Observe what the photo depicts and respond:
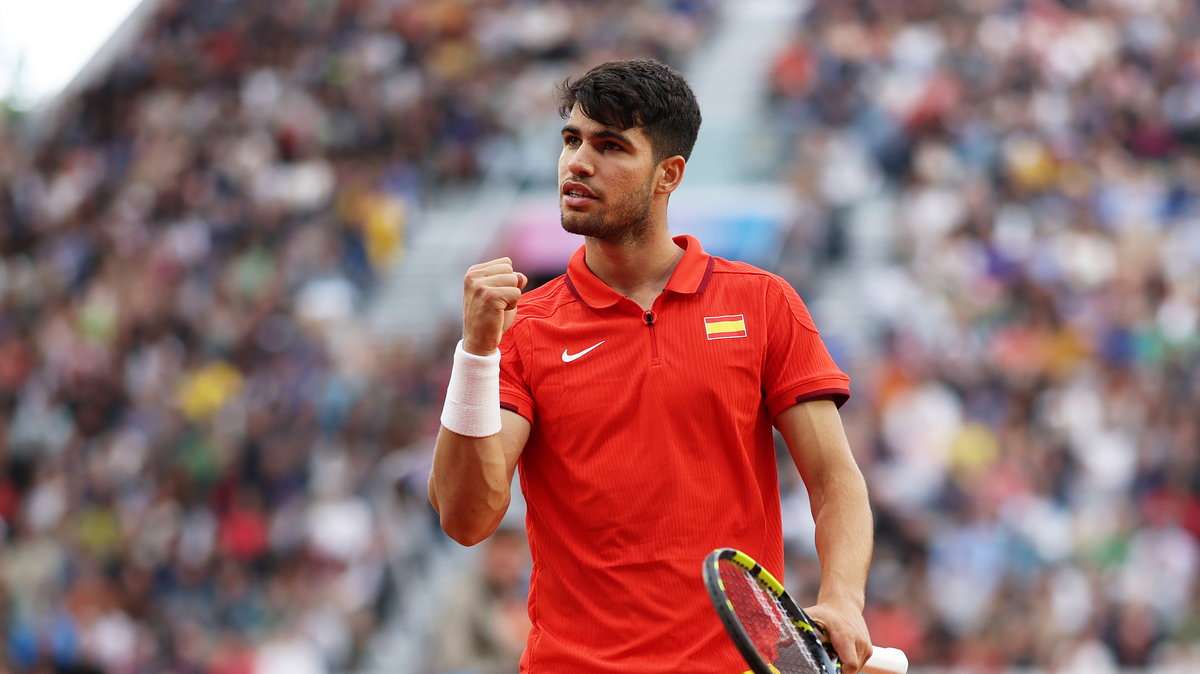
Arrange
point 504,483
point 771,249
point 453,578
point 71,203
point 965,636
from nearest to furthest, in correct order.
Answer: point 504,483 < point 965,636 < point 453,578 < point 771,249 < point 71,203

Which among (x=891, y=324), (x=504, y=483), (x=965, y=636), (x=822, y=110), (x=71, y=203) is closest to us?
(x=504, y=483)

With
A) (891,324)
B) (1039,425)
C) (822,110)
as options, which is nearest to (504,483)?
(1039,425)

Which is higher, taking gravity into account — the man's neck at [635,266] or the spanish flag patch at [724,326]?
the man's neck at [635,266]

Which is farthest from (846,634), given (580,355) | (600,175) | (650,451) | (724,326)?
(600,175)

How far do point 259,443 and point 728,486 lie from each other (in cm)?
1008

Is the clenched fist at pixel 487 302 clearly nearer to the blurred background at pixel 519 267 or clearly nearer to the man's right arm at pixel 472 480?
the man's right arm at pixel 472 480

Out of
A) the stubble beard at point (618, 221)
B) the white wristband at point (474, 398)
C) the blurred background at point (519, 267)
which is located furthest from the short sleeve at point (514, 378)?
the blurred background at point (519, 267)

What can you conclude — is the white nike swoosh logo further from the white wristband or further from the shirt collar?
the white wristband

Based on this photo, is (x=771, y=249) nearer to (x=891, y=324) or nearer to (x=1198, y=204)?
(x=891, y=324)

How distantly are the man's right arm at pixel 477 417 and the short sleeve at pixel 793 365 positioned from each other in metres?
0.60

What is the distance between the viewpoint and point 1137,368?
12.2 meters

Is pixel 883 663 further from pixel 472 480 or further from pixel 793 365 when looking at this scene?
pixel 472 480

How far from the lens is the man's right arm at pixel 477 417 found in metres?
3.59

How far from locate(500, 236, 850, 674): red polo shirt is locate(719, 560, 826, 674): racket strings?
0.24m
